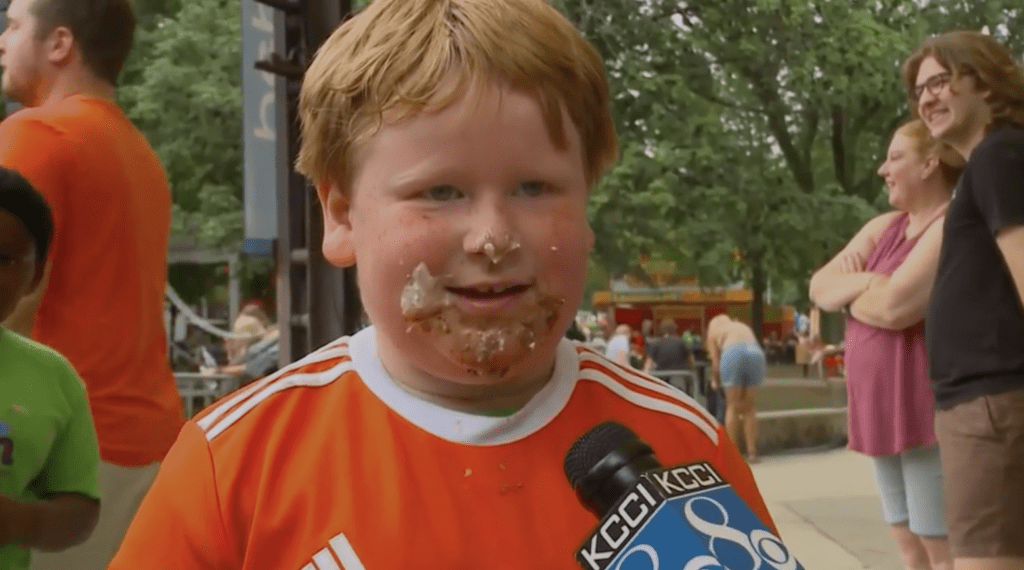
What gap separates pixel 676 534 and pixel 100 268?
2.13 meters

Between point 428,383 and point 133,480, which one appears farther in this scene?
point 133,480

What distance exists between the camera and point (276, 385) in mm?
1499

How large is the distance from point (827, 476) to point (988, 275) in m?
8.13

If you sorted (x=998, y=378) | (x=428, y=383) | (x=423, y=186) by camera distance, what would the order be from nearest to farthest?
(x=423, y=186) < (x=428, y=383) < (x=998, y=378)

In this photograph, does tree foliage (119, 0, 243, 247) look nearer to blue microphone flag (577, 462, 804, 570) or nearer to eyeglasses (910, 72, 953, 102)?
eyeglasses (910, 72, 953, 102)

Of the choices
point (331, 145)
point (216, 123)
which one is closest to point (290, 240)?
point (331, 145)

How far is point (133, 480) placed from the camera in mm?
2830

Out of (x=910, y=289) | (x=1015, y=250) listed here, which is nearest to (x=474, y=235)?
(x=1015, y=250)

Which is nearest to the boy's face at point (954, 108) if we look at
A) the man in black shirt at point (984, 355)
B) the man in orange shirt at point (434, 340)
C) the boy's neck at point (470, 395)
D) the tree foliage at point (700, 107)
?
the man in black shirt at point (984, 355)

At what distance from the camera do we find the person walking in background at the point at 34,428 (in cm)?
212

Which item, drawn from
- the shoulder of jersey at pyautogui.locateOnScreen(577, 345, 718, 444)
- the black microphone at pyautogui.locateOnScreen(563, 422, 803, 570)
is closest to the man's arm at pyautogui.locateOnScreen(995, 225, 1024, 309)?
the shoulder of jersey at pyautogui.locateOnScreen(577, 345, 718, 444)

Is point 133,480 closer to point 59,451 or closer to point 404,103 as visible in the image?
point 59,451

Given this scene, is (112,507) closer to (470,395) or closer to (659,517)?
(470,395)

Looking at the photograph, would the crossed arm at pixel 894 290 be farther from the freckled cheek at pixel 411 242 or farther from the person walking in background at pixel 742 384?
the person walking in background at pixel 742 384
